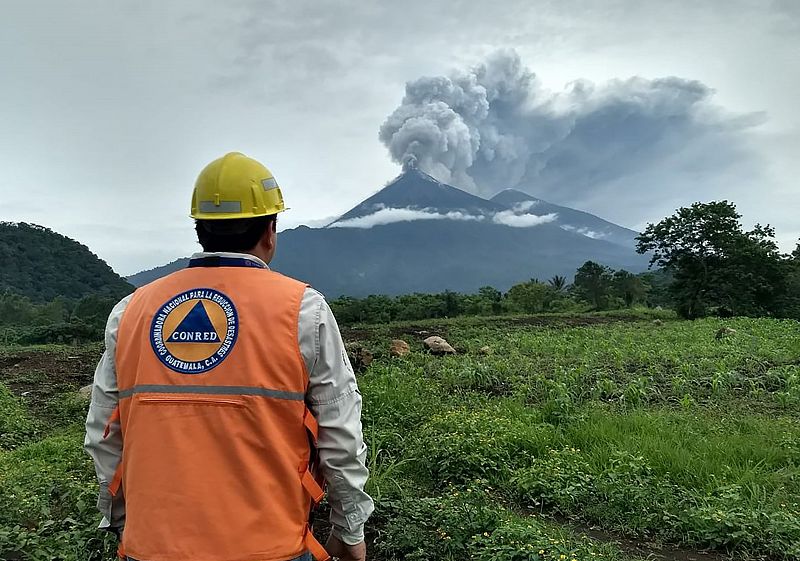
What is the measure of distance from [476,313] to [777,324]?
12.2 m

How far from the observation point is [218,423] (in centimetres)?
143

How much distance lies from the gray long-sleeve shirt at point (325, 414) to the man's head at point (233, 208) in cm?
7

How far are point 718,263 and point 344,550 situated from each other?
90.6 feet

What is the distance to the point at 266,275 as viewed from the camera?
1550mm

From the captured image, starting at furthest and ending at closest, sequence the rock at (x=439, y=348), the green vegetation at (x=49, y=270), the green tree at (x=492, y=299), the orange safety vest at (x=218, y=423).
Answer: the green vegetation at (x=49, y=270) → the green tree at (x=492, y=299) → the rock at (x=439, y=348) → the orange safety vest at (x=218, y=423)

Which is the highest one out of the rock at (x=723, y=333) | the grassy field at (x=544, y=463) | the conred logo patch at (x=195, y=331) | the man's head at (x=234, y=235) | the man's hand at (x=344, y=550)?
the man's head at (x=234, y=235)

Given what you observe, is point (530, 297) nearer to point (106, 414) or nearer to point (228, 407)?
point (106, 414)

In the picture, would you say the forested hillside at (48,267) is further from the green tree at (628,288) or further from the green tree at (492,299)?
the green tree at (628,288)

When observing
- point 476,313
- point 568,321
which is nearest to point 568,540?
point 568,321

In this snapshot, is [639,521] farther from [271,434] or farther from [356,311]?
[356,311]

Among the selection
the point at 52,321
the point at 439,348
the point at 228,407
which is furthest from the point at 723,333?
the point at 52,321

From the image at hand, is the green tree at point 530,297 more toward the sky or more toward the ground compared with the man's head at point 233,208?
more toward the ground

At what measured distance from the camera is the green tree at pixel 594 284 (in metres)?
30.8

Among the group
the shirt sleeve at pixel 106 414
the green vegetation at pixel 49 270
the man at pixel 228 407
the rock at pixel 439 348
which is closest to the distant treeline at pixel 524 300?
the rock at pixel 439 348
